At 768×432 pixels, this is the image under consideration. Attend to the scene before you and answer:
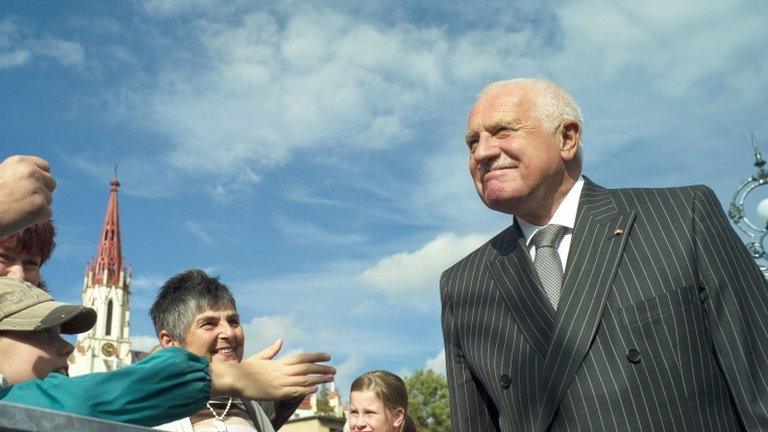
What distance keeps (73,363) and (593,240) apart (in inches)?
4143

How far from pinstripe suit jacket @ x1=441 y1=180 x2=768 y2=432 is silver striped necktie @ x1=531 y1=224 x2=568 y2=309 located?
0.16ft

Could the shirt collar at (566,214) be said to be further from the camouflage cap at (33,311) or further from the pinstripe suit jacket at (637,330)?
the camouflage cap at (33,311)

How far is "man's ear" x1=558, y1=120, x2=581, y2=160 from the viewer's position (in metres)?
3.48

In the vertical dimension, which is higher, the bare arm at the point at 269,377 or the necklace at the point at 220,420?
the necklace at the point at 220,420

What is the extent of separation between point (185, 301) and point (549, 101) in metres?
2.15

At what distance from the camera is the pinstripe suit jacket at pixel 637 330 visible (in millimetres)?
2721

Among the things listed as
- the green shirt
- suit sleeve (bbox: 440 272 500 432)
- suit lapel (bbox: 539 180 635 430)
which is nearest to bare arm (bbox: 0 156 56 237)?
the green shirt

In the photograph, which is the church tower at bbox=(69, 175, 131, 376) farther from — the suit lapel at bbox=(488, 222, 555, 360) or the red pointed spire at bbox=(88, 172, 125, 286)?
the suit lapel at bbox=(488, 222, 555, 360)

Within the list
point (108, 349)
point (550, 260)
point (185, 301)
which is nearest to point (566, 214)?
point (550, 260)

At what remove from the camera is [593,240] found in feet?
10.3

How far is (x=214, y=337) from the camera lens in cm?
406

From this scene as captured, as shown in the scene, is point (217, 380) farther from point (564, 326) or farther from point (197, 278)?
point (197, 278)

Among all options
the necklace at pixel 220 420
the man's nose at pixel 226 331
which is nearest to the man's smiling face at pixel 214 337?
the man's nose at pixel 226 331

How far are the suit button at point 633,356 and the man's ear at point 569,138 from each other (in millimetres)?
1000
